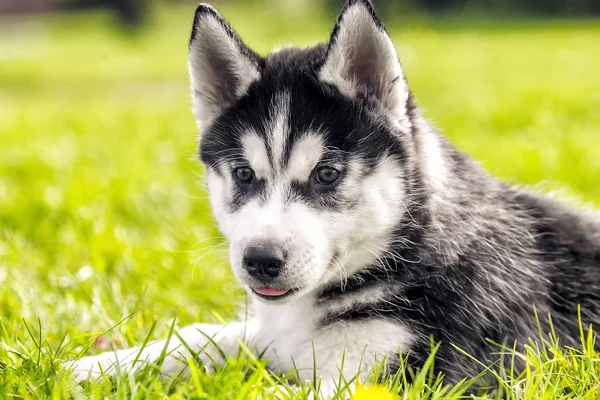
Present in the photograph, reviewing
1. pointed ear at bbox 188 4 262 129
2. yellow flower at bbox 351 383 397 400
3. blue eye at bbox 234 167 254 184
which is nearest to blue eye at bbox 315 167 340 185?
blue eye at bbox 234 167 254 184

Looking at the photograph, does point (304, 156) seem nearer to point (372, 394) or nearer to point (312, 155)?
point (312, 155)

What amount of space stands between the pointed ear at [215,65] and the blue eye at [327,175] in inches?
20.1

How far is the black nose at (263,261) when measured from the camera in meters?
2.76

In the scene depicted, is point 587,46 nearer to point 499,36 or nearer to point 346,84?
point 499,36

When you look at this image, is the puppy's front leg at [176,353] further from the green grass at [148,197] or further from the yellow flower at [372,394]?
the yellow flower at [372,394]

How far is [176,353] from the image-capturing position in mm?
3104

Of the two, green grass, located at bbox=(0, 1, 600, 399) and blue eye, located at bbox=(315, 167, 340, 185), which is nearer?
green grass, located at bbox=(0, 1, 600, 399)

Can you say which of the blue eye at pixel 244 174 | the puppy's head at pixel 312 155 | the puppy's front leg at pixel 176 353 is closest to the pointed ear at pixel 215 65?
the puppy's head at pixel 312 155

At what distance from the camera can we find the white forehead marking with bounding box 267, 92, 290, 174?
300 centimetres

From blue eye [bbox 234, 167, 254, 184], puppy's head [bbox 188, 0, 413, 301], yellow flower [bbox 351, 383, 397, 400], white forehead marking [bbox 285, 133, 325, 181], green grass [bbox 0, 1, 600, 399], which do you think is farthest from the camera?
blue eye [bbox 234, 167, 254, 184]

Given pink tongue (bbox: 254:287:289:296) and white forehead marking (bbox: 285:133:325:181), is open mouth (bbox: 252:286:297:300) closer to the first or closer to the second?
pink tongue (bbox: 254:287:289:296)

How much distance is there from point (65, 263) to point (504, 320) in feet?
8.76

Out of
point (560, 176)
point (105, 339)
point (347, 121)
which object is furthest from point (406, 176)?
point (560, 176)

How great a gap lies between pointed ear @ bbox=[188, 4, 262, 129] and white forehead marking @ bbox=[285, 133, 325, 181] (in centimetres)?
41
